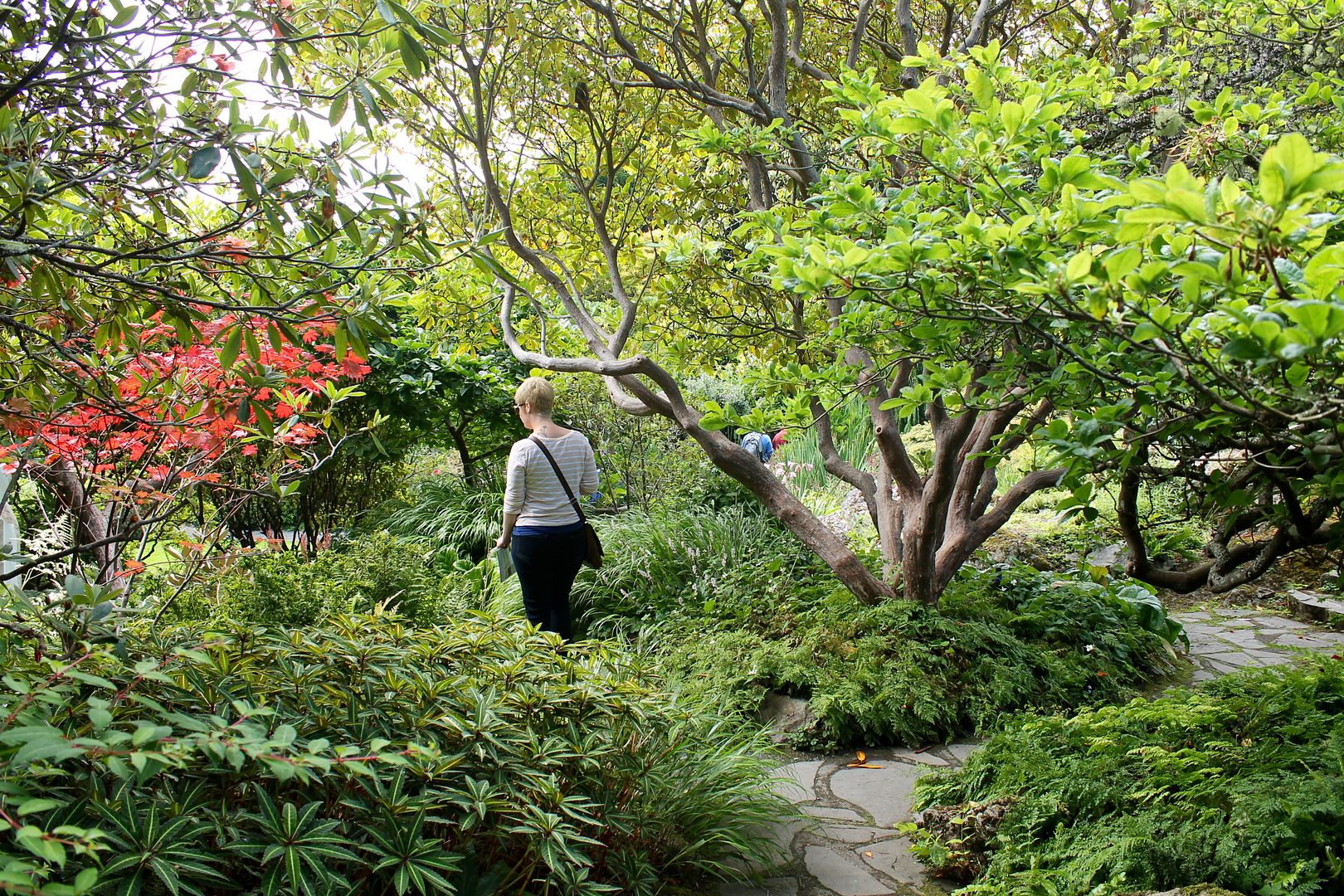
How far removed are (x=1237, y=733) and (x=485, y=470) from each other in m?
7.67

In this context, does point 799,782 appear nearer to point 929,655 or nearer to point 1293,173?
point 929,655

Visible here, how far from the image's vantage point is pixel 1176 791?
9.05 ft

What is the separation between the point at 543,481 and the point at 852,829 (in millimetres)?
2349

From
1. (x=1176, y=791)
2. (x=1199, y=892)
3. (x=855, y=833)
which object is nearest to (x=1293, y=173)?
(x=1199, y=892)

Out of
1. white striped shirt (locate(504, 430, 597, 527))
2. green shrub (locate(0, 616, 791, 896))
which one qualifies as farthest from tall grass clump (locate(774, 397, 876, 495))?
green shrub (locate(0, 616, 791, 896))

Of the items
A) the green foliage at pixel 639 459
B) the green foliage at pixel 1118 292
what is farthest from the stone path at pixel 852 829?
the green foliage at pixel 639 459

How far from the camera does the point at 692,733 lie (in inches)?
129

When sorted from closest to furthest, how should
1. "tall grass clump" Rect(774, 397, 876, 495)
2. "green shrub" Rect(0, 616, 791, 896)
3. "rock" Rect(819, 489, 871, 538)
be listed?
"green shrub" Rect(0, 616, 791, 896) < "rock" Rect(819, 489, 871, 538) < "tall grass clump" Rect(774, 397, 876, 495)

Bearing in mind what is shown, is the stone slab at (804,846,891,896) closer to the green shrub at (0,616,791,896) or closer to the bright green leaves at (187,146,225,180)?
the green shrub at (0,616,791,896)

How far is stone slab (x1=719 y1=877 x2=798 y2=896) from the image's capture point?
2.85 m

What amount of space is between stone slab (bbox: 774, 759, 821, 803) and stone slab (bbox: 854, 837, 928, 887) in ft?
1.35

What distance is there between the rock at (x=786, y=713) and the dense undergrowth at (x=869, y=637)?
0.07 m

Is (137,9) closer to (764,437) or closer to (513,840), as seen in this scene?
(513,840)

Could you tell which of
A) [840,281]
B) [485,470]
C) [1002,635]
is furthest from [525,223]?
[840,281]
